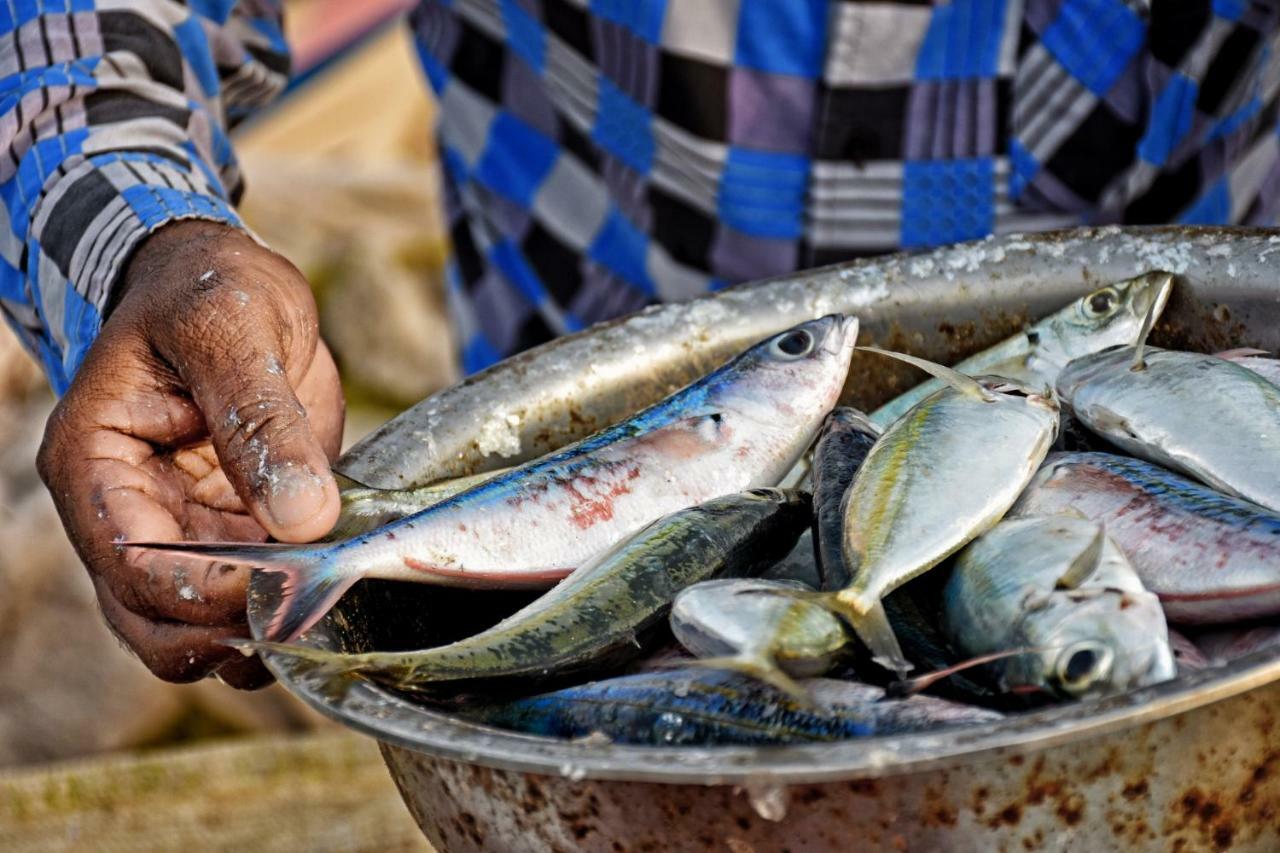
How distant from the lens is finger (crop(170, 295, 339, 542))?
159 centimetres

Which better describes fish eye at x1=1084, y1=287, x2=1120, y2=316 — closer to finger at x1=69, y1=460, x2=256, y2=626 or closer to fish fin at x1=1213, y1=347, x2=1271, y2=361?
fish fin at x1=1213, y1=347, x2=1271, y2=361

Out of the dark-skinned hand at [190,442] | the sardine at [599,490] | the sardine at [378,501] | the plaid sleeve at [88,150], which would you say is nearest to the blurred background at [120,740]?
the plaid sleeve at [88,150]

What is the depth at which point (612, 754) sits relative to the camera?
1137mm

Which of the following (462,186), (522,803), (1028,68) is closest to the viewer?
(522,803)

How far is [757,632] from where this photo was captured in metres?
1.31

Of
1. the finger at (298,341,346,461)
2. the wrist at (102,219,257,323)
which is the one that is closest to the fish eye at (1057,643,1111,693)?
the finger at (298,341,346,461)

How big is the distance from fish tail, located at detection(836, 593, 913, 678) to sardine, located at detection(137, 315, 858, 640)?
40cm

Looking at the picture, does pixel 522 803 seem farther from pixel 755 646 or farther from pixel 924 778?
pixel 924 778

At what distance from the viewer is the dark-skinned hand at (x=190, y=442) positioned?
1.65 metres

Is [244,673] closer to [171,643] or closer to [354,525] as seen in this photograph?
[171,643]

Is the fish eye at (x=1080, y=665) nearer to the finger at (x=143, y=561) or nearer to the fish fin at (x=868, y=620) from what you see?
the fish fin at (x=868, y=620)

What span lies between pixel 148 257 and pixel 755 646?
116 centimetres

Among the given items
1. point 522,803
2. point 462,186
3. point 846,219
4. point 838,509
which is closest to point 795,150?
point 846,219

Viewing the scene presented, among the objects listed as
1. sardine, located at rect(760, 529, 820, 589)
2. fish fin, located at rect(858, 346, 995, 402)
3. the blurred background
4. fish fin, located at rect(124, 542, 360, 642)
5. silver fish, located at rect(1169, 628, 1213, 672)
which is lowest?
the blurred background
